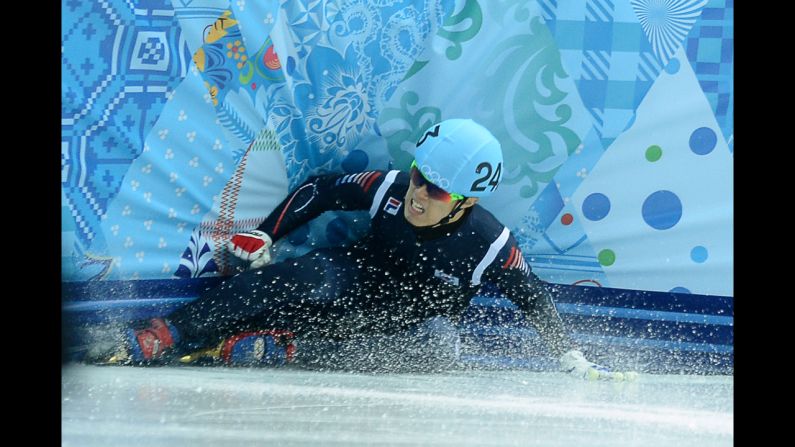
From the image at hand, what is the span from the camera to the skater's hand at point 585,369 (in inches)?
124

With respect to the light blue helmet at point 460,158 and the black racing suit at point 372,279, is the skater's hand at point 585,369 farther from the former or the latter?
the light blue helmet at point 460,158

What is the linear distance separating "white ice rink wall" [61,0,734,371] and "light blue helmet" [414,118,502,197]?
317 mm

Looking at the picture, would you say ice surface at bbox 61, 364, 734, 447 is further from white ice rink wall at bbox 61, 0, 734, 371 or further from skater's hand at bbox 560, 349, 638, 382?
white ice rink wall at bbox 61, 0, 734, 371

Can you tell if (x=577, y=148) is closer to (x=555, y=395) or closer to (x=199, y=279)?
(x=555, y=395)

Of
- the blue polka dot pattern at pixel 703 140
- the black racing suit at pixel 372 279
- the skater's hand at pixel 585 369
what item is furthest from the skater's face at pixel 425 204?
the blue polka dot pattern at pixel 703 140

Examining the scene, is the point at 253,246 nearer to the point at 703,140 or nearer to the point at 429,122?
the point at 429,122

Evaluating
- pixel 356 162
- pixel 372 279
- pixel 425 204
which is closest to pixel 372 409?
pixel 372 279

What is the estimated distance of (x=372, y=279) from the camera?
3219 mm

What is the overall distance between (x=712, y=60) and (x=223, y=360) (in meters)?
1.88

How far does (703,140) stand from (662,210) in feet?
0.89

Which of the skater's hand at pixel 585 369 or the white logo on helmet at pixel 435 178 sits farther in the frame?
the skater's hand at pixel 585 369

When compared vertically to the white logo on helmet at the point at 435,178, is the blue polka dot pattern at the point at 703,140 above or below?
above

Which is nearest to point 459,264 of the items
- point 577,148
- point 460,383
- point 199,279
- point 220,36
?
point 460,383

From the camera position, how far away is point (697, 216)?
11.1ft
